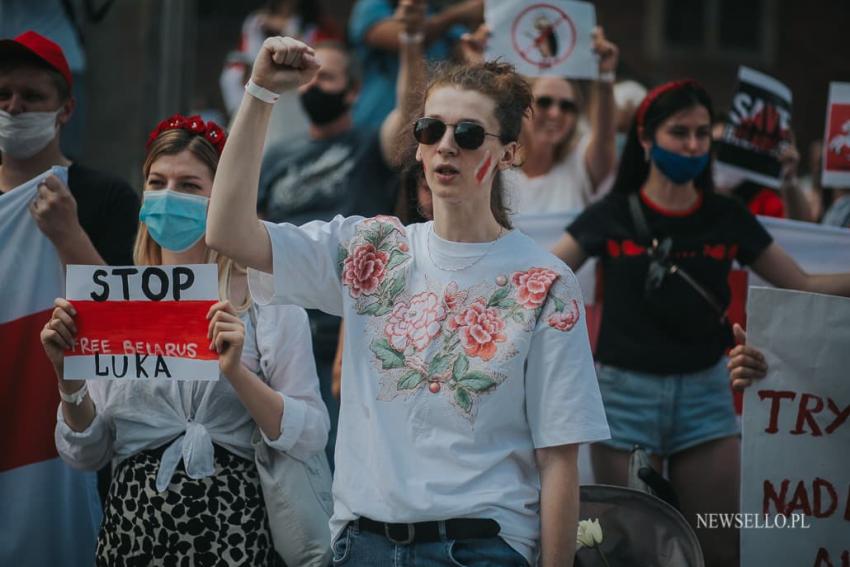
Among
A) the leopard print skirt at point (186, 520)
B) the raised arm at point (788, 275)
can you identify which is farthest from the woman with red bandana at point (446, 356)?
the raised arm at point (788, 275)

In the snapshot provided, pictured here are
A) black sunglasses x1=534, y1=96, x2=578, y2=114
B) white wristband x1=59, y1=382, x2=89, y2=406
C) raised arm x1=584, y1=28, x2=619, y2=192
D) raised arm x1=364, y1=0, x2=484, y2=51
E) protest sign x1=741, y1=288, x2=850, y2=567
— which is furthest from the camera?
raised arm x1=364, y1=0, x2=484, y2=51

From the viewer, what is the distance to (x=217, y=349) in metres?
3.55

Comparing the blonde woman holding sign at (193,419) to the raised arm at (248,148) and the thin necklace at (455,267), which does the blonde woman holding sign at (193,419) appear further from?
the thin necklace at (455,267)

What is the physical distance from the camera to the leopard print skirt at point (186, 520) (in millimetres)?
3666

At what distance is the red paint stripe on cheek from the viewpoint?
11.0 feet

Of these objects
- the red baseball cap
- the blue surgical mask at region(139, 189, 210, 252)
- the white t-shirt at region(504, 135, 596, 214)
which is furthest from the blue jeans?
the white t-shirt at region(504, 135, 596, 214)

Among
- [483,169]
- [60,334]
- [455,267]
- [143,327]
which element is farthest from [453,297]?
[60,334]

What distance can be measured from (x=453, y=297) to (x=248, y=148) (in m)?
0.67

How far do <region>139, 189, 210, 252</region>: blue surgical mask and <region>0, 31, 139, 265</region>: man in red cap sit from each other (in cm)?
63

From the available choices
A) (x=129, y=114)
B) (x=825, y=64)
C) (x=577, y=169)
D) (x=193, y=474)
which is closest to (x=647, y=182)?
(x=577, y=169)

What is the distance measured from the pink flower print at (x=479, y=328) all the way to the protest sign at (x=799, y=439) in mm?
1392

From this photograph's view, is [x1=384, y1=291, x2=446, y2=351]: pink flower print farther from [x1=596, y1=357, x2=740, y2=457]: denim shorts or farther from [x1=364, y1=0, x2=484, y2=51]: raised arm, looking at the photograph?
[x1=364, y1=0, x2=484, y2=51]: raised arm

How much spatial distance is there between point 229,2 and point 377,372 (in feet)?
61.2

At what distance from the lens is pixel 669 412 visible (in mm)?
4816
